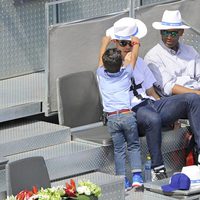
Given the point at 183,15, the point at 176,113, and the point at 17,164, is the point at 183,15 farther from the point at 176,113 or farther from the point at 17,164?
the point at 17,164

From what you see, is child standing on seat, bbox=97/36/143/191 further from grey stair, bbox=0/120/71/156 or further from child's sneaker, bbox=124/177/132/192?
grey stair, bbox=0/120/71/156

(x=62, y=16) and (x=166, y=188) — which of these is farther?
(x=62, y=16)

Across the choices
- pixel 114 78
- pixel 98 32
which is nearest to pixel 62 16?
pixel 98 32

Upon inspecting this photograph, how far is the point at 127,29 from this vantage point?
31.0 feet

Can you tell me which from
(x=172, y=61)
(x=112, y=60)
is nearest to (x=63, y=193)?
(x=112, y=60)

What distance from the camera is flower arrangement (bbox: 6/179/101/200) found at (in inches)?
269

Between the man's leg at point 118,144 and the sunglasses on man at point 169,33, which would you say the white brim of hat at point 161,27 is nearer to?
the sunglasses on man at point 169,33

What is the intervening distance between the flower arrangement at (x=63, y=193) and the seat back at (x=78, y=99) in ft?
8.21

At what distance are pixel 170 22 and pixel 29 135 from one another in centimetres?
182

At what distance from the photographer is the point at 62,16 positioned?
978 cm

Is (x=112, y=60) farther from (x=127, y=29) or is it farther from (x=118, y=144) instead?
(x=118, y=144)

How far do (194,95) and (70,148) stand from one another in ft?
4.16

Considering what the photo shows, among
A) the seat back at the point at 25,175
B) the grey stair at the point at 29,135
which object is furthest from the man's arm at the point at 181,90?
the seat back at the point at 25,175

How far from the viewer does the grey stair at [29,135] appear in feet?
29.8
